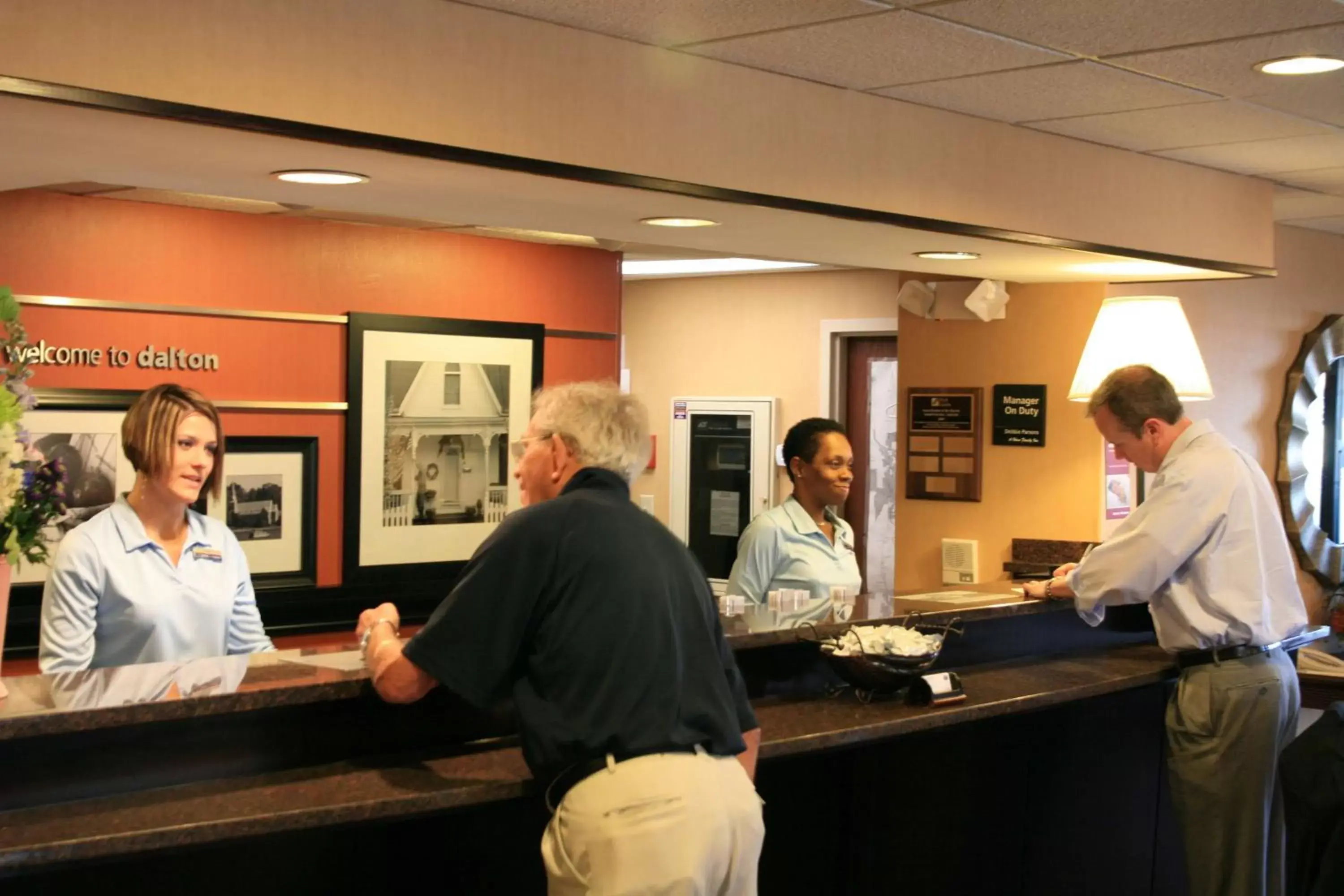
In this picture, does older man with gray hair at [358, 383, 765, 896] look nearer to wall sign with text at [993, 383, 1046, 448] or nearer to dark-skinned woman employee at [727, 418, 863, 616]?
dark-skinned woman employee at [727, 418, 863, 616]

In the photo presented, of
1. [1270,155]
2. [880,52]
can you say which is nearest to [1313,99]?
[1270,155]

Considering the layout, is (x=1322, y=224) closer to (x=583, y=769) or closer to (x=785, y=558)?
(x=785, y=558)

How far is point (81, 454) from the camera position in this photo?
193 inches

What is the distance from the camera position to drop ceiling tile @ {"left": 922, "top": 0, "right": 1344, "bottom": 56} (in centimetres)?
309

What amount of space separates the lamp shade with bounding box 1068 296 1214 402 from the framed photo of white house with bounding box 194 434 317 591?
297cm

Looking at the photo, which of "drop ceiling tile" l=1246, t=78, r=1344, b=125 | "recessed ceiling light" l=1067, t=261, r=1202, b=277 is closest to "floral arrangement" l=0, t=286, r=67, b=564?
"drop ceiling tile" l=1246, t=78, r=1344, b=125

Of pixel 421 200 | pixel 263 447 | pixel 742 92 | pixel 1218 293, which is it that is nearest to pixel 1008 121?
pixel 742 92

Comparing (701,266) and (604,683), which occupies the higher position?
(701,266)

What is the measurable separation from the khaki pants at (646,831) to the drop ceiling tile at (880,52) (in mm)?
1781

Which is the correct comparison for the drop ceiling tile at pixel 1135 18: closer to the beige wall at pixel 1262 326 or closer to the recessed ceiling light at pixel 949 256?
the recessed ceiling light at pixel 949 256

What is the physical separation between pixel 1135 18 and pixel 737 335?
18.4 feet

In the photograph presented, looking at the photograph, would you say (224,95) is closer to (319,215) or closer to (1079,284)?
(319,215)

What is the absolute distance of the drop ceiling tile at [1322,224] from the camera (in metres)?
6.75

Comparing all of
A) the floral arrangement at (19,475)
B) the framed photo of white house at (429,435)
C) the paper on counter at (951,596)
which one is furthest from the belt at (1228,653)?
the floral arrangement at (19,475)
